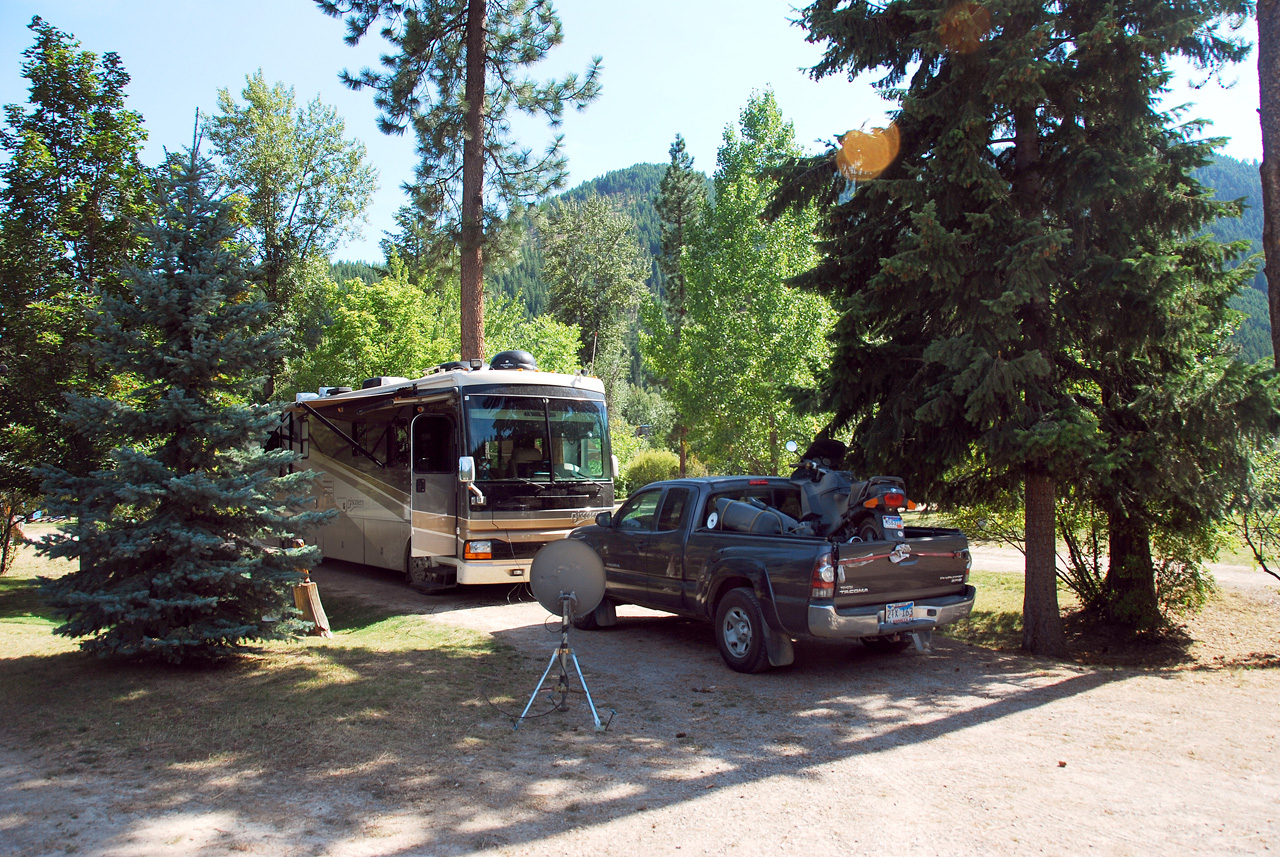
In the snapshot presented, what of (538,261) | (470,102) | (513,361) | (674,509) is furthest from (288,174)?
(538,261)

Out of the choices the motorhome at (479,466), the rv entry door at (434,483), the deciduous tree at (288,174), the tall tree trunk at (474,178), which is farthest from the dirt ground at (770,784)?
the deciduous tree at (288,174)

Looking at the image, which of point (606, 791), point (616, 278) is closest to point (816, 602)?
point (606, 791)

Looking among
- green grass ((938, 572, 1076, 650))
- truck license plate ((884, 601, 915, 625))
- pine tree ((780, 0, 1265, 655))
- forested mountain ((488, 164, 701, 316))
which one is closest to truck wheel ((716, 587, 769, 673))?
truck license plate ((884, 601, 915, 625))

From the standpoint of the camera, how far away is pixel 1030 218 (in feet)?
29.2

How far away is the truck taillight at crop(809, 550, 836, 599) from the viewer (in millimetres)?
6934

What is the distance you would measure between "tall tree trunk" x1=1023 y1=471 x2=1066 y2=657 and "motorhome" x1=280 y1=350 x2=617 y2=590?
19.1 feet

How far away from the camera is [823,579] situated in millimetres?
6938

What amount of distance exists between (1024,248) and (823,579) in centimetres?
388

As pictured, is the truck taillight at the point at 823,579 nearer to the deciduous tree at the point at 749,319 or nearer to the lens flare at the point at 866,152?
the lens flare at the point at 866,152

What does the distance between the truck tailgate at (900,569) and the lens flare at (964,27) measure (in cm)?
497

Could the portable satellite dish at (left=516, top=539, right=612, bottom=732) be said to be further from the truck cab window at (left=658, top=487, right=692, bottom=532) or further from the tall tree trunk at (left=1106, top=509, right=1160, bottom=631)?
the tall tree trunk at (left=1106, top=509, right=1160, bottom=631)

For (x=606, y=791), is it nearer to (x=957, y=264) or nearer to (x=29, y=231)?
(x=957, y=264)

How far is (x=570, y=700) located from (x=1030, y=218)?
274 inches

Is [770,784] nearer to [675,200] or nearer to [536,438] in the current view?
[536,438]
